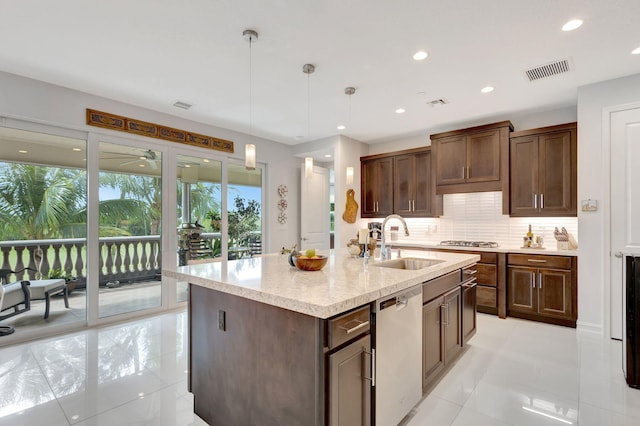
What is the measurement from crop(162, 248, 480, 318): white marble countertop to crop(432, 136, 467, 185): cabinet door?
2.53 m

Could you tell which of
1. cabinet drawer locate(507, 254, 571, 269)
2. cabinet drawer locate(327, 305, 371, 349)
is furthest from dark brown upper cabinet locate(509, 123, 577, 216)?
cabinet drawer locate(327, 305, 371, 349)

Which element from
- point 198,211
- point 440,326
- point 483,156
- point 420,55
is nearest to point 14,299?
point 198,211

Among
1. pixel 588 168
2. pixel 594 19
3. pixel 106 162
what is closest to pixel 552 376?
pixel 588 168

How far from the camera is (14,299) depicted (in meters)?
3.24

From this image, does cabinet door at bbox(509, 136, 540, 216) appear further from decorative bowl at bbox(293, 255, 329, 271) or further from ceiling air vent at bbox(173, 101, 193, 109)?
ceiling air vent at bbox(173, 101, 193, 109)

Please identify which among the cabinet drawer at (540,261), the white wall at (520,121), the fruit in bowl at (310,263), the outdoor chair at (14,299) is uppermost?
the white wall at (520,121)

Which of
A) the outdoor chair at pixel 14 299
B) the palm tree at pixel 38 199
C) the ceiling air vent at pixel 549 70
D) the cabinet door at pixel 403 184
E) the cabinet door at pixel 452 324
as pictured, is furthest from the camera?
the cabinet door at pixel 403 184

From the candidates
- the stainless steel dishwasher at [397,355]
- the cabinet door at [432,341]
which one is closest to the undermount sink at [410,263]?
the cabinet door at [432,341]

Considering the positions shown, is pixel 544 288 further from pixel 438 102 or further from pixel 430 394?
pixel 438 102

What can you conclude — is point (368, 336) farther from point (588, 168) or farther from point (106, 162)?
point (106, 162)

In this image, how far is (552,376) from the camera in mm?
2551

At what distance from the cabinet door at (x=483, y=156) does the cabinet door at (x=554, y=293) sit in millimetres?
1409

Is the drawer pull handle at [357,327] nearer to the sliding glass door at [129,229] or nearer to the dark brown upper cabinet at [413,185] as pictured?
the sliding glass door at [129,229]

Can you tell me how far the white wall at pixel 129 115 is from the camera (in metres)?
3.22
